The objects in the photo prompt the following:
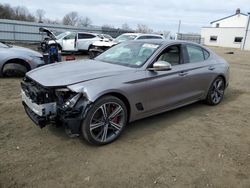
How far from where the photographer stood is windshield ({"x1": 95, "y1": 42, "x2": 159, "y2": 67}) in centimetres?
435

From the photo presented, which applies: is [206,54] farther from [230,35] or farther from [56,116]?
[230,35]

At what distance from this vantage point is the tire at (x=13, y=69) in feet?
25.1

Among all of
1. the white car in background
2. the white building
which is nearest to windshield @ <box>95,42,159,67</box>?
the white car in background

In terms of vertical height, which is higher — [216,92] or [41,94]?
[41,94]

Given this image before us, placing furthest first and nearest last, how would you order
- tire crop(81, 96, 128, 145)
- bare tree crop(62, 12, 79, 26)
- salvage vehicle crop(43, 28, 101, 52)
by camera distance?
bare tree crop(62, 12, 79, 26) → salvage vehicle crop(43, 28, 101, 52) → tire crop(81, 96, 128, 145)

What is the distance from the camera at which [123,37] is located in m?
16.1

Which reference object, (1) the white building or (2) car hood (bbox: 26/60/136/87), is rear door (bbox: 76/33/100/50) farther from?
(1) the white building

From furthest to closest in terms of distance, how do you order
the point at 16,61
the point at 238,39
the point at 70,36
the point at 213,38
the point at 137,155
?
the point at 213,38
the point at 238,39
the point at 70,36
the point at 16,61
the point at 137,155

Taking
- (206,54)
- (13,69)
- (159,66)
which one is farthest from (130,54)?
(13,69)

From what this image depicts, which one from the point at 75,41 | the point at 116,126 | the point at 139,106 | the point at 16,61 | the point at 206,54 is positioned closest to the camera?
the point at 116,126

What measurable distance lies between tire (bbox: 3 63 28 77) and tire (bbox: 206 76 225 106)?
5475mm

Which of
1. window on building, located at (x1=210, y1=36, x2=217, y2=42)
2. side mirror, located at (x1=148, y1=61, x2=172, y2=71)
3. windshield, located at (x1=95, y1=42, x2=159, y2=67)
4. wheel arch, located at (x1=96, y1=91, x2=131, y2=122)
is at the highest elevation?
window on building, located at (x1=210, y1=36, x2=217, y2=42)

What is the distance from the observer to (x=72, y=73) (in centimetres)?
378

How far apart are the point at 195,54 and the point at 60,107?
319cm
